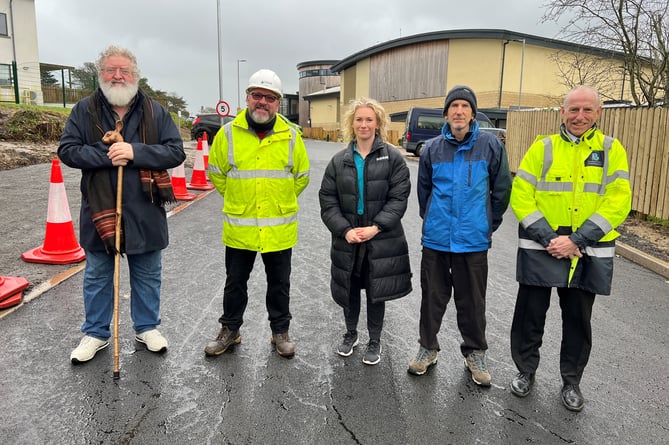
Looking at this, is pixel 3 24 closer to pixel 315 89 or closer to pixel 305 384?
pixel 305 384

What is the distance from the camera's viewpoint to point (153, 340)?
3.45m

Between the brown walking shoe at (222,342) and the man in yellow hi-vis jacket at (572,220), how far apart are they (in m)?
1.95

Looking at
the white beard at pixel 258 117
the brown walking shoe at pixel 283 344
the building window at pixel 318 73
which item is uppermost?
the building window at pixel 318 73

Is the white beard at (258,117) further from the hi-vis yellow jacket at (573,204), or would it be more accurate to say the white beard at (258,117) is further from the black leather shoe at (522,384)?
the black leather shoe at (522,384)

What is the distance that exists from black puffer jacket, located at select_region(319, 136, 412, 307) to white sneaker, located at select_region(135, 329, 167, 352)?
1354mm

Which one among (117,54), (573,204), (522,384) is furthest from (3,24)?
(522,384)

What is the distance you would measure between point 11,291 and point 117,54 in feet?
7.54

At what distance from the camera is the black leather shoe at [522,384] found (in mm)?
3025

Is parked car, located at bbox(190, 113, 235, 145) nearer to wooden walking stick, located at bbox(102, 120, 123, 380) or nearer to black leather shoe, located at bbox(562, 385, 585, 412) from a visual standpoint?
wooden walking stick, located at bbox(102, 120, 123, 380)

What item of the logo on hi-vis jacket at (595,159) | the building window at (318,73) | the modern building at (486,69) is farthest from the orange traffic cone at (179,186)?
the building window at (318,73)

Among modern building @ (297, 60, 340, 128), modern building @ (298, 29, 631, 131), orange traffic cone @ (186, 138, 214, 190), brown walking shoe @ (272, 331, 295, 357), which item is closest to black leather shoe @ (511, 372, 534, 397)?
brown walking shoe @ (272, 331, 295, 357)

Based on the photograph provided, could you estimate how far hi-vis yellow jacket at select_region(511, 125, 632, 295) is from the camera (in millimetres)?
2787

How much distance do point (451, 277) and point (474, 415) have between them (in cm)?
90

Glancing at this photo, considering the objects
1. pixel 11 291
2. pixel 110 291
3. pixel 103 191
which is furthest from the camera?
pixel 11 291
